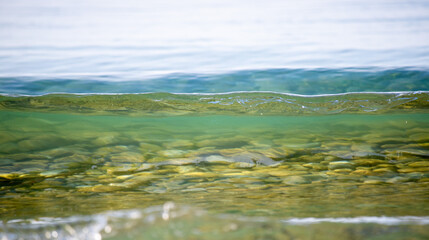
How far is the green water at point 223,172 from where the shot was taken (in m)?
1.35

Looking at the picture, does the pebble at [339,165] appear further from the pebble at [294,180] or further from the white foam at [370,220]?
the white foam at [370,220]

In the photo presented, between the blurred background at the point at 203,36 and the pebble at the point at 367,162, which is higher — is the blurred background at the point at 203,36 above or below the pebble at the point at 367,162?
above

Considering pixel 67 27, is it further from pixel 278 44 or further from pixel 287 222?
pixel 287 222

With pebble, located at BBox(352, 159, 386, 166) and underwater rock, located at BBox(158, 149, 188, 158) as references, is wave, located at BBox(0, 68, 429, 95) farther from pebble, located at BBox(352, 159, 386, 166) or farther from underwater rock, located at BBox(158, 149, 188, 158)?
pebble, located at BBox(352, 159, 386, 166)

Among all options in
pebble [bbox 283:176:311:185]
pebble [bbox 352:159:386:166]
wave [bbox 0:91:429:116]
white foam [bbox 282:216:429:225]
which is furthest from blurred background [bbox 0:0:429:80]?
white foam [bbox 282:216:429:225]

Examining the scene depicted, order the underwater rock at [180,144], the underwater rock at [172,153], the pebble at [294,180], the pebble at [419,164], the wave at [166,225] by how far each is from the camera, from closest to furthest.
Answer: the wave at [166,225] < the pebble at [294,180] < the pebble at [419,164] < the underwater rock at [172,153] < the underwater rock at [180,144]

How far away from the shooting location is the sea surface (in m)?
1.25

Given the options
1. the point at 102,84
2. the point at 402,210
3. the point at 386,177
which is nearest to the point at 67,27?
the point at 102,84

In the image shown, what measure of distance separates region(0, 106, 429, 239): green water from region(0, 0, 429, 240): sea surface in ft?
0.05

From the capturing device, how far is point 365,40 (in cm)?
372

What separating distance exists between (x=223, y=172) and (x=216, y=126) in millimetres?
2113

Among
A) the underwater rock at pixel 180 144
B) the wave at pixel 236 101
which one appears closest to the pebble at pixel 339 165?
the wave at pixel 236 101

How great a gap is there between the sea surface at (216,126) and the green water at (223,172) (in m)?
0.01

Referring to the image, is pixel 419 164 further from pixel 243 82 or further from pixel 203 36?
pixel 203 36
